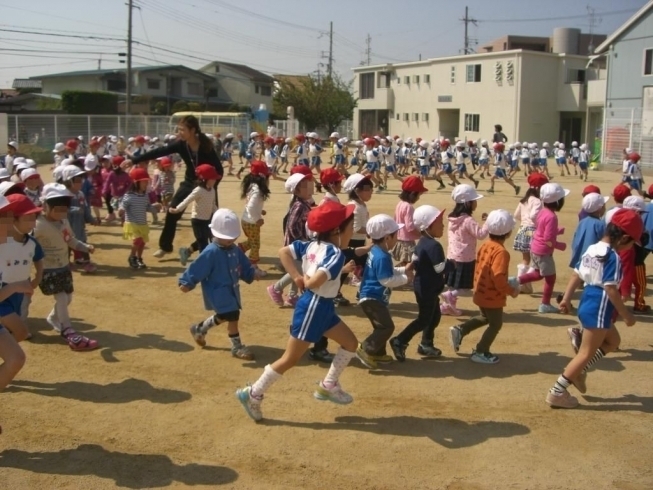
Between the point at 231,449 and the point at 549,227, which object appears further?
the point at 549,227

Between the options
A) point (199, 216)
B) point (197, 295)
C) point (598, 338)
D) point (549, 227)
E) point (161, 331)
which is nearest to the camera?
point (598, 338)

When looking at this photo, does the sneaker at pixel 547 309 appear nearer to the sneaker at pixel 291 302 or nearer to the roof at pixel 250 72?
the sneaker at pixel 291 302

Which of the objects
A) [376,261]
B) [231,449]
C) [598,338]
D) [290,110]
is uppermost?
[290,110]

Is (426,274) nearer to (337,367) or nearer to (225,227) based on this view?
(337,367)

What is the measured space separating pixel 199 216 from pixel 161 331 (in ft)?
8.46

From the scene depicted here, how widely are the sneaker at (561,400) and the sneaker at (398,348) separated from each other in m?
1.43

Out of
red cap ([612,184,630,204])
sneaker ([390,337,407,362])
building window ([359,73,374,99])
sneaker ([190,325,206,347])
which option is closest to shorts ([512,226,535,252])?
red cap ([612,184,630,204])

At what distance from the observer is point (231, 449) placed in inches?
183

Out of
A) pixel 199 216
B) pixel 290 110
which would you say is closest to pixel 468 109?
pixel 290 110

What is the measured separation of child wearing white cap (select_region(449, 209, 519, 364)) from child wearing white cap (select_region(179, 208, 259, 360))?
2032mm

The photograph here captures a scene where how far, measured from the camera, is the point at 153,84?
5909cm

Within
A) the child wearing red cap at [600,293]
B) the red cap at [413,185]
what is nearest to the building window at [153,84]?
the red cap at [413,185]

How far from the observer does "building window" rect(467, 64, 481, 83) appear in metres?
49.0

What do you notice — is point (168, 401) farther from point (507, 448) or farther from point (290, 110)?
point (290, 110)
